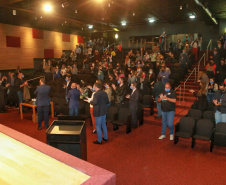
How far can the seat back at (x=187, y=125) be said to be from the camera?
5.68 m

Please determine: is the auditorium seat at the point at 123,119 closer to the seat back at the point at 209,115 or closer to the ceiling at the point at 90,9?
the seat back at the point at 209,115

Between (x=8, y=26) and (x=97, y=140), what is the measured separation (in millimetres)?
11795

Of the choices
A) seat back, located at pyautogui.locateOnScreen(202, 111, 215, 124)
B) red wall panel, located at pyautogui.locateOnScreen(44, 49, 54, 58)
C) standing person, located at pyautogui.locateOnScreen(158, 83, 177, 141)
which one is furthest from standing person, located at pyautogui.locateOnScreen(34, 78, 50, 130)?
red wall panel, located at pyautogui.locateOnScreen(44, 49, 54, 58)

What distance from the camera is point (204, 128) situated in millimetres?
5559

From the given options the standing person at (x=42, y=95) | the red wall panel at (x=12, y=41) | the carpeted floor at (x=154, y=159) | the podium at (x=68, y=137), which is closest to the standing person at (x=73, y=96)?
the standing person at (x=42, y=95)

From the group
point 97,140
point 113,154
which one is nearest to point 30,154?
point 113,154

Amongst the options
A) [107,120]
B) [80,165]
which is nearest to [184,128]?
[107,120]

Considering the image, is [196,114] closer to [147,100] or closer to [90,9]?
[147,100]

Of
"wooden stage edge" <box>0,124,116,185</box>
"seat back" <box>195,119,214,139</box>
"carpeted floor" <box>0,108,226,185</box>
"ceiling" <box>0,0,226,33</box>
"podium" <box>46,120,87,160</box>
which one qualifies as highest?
"ceiling" <box>0,0,226,33</box>

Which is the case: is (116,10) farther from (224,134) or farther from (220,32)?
(224,134)

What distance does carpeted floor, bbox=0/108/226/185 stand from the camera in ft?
13.6

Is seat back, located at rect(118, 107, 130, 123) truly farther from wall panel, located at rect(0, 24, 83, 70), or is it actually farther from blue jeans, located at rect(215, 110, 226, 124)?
wall panel, located at rect(0, 24, 83, 70)

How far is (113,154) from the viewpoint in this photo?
5.22m

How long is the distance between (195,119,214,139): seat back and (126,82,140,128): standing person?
74.7 inches
